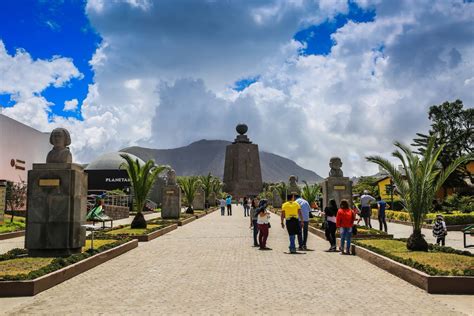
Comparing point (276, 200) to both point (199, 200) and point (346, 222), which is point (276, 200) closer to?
point (199, 200)

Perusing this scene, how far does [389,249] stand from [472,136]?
43641 mm

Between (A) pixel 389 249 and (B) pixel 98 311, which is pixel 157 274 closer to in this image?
(B) pixel 98 311

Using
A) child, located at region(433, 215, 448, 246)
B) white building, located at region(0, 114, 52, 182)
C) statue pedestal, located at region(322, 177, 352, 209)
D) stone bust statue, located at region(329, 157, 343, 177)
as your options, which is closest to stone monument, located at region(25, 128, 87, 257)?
child, located at region(433, 215, 448, 246)

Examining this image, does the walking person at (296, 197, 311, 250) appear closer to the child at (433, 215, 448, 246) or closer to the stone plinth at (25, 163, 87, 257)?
the child at (433, 215, 448, 246)

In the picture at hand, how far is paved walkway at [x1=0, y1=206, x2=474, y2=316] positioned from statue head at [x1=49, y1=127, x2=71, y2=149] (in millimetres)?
2966

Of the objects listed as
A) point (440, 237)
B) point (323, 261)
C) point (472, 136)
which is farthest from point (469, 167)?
point (323, 261)

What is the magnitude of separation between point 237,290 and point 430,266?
11.4 feet

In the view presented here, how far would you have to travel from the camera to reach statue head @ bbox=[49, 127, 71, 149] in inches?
428

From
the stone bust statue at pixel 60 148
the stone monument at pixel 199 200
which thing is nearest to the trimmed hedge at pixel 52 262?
the stone bust statue at pixel 60 148

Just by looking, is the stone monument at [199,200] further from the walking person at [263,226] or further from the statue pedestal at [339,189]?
the walking person at [263,226]

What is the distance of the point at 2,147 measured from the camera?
3281 cm

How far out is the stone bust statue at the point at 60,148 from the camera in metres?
10.8

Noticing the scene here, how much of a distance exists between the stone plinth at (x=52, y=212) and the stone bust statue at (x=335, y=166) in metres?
9.94

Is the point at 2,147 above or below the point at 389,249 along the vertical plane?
above
